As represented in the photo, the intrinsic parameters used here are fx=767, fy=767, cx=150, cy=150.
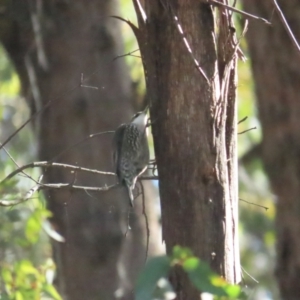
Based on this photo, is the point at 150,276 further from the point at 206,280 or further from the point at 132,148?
the point at 132,148

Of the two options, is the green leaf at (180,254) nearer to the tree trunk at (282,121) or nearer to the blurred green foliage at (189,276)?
the blurred green foliage at (189,276)

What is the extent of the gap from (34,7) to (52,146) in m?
0.84

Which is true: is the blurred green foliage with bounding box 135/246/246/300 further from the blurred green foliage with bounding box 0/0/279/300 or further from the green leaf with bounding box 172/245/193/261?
the blurred green foliage with bounding box 0/0/279/300

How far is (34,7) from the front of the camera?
4.47 metres

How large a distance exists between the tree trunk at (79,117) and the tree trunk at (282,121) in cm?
100

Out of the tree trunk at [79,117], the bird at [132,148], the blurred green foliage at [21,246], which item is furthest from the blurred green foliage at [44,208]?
the bird at [132,148]

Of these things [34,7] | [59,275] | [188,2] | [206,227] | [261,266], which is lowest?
[261,266]

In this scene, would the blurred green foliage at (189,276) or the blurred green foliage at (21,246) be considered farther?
the blurred green foliage at (21,246)

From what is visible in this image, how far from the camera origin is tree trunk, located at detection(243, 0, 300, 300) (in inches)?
152

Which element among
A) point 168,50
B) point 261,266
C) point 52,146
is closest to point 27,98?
point 52,146

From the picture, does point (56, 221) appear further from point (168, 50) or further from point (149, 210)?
point (168, 50)

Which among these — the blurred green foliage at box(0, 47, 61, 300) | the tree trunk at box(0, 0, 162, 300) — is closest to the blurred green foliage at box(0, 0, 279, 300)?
the blurred green foliage at box(0, 47, 61, 300)

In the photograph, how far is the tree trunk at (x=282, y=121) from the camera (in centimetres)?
386

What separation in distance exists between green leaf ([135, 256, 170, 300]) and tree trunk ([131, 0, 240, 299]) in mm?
822
